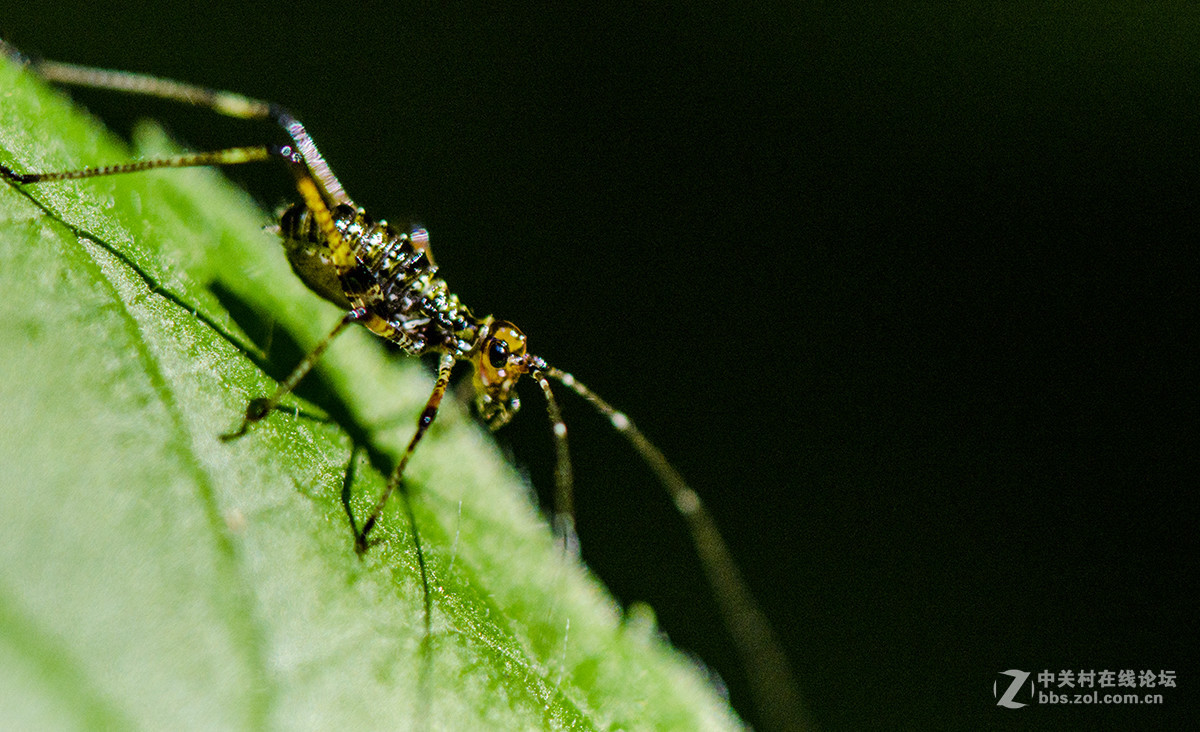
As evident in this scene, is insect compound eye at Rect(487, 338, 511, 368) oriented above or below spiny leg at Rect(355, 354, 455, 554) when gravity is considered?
above

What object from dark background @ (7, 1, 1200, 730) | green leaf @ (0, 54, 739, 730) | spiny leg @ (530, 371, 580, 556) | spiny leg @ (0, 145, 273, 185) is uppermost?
dark background @ (7, 1, 1200, 730)

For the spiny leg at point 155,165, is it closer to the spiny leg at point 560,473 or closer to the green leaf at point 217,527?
the green leaf at point 217,527

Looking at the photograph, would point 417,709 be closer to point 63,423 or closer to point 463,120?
point 63,423

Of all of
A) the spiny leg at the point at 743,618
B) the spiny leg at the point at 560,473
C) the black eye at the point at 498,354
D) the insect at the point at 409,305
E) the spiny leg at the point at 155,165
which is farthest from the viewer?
the black eye at the point at 498,354

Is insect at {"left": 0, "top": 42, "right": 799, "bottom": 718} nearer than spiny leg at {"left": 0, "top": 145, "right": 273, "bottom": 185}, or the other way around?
spiny leg at {"left": 0, "top": 145, "right": 273, "bottom": 185}

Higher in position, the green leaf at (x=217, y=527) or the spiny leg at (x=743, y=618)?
the spiny leg at (x=743, y=618)

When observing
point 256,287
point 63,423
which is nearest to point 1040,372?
point 256,287

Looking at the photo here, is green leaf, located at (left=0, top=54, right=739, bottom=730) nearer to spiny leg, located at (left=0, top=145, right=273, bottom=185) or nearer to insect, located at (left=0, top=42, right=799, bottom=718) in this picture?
spiny leg, located at (left=0, top=145, right=273, bottom=185)

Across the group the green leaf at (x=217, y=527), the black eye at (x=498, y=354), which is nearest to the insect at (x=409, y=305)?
the black eye at (x=498, y=354)

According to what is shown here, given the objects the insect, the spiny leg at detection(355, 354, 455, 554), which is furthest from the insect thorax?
the spiny leg at detection(355, 354, 455, 554)
